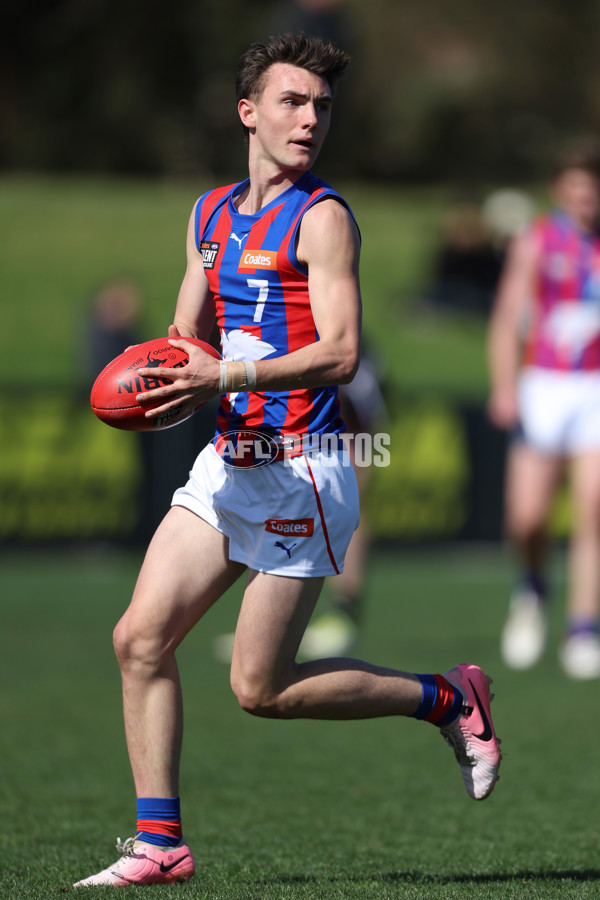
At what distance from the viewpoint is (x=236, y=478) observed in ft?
12.1

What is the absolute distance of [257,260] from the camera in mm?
3604

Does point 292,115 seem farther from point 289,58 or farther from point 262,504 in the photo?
point 262,504

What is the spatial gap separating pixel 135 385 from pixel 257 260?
0.51 metres

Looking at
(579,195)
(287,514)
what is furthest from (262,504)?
(579,195)

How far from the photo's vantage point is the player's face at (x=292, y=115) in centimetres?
362

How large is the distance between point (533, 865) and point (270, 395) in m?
1.53

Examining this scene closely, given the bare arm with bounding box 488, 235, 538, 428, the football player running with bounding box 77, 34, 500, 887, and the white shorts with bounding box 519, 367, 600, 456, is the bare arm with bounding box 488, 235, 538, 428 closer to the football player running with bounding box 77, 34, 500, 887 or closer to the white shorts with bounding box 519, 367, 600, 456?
the white shorts with bounding box 519, 367, 600, 456

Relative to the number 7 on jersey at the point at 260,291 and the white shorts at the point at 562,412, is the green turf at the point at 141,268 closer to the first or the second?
the white shorts at the point at 562,412

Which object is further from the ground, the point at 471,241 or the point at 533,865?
the point at 471,241

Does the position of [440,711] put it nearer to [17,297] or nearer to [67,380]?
[67,380]

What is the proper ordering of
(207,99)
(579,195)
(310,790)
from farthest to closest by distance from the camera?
1. (207,99)
2. (579,195)
3. (310,790)

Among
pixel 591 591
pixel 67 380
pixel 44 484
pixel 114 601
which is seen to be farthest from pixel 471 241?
Answer: pixel 591 591

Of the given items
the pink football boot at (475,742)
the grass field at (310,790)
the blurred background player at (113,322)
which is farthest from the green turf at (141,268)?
the pink football boot at (475,742)

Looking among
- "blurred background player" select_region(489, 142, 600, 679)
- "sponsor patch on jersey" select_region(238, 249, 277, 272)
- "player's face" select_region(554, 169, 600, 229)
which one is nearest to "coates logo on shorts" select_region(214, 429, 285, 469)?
"sponsor patch on jersey" select_region(238, 249, 277, 272)
